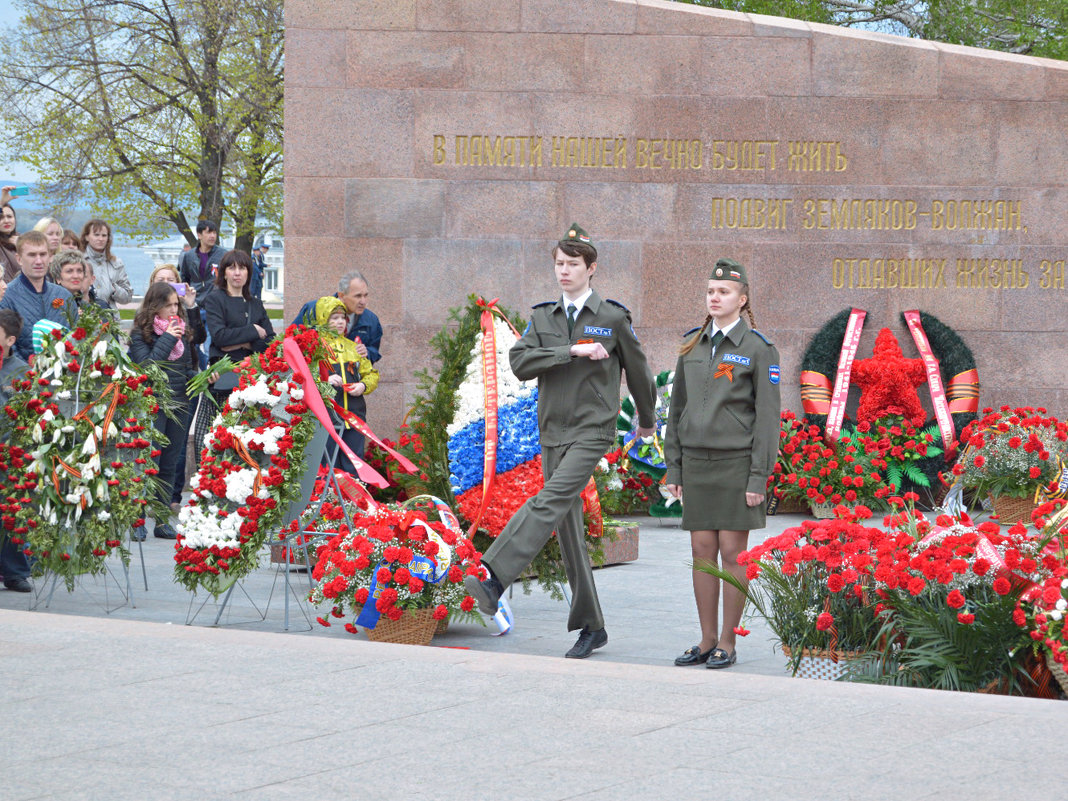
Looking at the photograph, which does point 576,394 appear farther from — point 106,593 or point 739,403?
point 106,593

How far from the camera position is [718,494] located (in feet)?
20.9

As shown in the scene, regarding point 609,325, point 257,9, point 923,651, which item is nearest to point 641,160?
point 609,325

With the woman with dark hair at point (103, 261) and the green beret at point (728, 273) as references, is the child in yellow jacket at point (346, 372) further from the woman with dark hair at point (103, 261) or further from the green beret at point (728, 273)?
the green beret at point (728, 273)

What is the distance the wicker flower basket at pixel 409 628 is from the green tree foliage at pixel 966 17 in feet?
59.5

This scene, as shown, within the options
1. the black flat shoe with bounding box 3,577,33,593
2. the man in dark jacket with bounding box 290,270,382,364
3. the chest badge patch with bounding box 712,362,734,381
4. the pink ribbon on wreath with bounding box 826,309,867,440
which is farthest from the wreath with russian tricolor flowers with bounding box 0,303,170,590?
the pink ribbon on wreath with bounding box 826,309,867,440

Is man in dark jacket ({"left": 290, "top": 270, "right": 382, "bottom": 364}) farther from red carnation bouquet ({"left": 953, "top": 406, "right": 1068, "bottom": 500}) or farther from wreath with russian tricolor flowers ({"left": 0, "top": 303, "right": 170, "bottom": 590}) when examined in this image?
red carnation bouquet ({"left": 953, "top": 406, "right": 1068, "bottom": 500})

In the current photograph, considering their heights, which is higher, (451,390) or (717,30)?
(717,30)

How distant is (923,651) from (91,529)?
4.14 metres

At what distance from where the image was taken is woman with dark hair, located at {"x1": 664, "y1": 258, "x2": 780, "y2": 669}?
6312mm

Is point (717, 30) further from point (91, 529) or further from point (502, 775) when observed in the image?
point (502, 775)

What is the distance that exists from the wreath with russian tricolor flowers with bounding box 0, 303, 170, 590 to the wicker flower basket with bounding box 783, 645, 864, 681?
3531 millimetres

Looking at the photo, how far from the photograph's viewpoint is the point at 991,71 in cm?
1167

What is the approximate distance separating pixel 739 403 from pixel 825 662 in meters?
1.19

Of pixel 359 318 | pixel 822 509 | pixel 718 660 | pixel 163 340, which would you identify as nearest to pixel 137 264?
pixel 163 340
